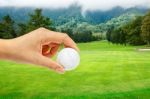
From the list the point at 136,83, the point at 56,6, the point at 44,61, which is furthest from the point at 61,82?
the point at 56,6

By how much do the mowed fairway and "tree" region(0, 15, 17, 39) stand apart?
15988 millimetres

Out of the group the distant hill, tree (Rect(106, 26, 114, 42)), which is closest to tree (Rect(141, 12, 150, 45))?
tree (Rect(106, 26, 114, 42))

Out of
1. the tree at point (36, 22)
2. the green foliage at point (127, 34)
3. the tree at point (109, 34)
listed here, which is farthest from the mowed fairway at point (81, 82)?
the tree at point (109, 34)

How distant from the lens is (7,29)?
28922mm

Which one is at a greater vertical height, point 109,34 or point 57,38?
point 57,38

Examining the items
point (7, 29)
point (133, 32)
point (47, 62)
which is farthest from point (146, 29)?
point (47, 62)

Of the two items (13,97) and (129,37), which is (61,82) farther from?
(129,37)

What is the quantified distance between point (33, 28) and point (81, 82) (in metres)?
19.5

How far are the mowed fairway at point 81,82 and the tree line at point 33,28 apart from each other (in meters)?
15.3

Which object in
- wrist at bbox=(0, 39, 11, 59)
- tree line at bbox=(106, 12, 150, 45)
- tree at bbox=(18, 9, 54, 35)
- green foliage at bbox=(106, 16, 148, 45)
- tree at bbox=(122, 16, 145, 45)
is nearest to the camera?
wrist at bbox=(0, 39, 11, 59)

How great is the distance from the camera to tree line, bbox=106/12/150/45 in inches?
1111

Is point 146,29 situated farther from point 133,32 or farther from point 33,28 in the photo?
point 33,28

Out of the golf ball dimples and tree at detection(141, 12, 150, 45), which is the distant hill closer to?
tree at detection(141, 12, 150, 45)

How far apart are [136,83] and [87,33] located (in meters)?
19.8
